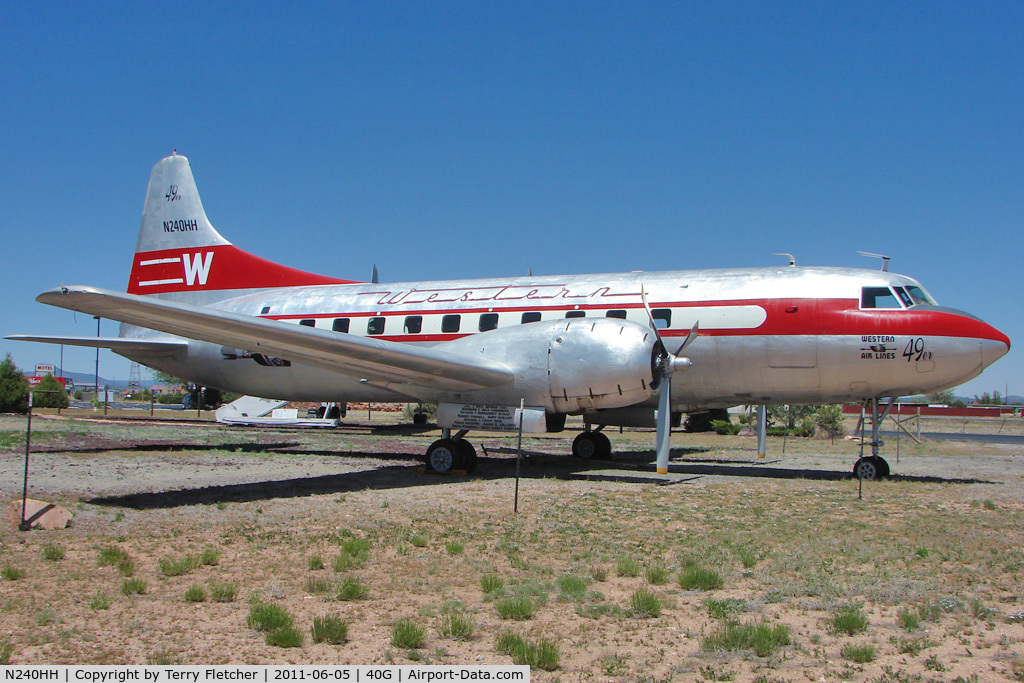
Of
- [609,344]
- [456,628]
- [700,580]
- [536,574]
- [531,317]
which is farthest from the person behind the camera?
[531,317]

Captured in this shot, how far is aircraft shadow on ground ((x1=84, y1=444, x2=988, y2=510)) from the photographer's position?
1109 centimetres

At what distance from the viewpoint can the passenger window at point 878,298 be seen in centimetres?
1417

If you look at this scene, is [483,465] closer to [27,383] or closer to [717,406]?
[717,406]

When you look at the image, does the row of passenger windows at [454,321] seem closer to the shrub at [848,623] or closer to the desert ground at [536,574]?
the desert ground at [536,574]

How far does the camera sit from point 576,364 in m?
13.2

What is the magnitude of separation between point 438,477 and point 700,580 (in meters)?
8.03

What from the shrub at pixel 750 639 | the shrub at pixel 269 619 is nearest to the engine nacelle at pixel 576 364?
the shrub at pixel 750 639

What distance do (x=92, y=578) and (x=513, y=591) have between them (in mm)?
3620

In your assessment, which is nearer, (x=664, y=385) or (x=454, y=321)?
(x=664, y=385)

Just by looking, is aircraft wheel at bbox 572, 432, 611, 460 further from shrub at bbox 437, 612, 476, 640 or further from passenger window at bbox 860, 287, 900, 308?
shrub at bbox 437, 612, 476, 640

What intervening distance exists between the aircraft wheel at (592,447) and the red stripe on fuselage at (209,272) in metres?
7.12

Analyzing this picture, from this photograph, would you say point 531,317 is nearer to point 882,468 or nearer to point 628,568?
point 882,468

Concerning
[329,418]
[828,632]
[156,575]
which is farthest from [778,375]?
[329,418]

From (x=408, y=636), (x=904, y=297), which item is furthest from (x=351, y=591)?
(x=904, y=297)
